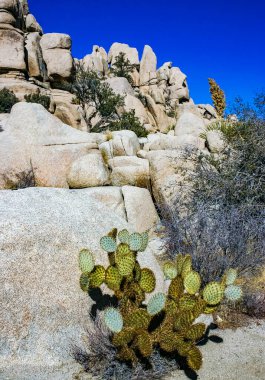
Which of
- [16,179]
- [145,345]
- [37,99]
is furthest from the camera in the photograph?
[37,99]

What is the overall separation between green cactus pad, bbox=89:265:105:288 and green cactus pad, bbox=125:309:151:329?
592 millimetres

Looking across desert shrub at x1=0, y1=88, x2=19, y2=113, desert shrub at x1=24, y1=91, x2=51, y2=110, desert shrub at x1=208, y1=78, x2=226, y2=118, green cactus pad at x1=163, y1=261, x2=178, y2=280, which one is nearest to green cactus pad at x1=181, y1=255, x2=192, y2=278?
green cactus pad at x1=163, y1=261, x2=178, y2=280

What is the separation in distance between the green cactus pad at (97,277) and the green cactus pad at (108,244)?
234 mm

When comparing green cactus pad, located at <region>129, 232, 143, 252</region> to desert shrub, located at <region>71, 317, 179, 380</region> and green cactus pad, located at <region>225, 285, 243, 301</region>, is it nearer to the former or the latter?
desert shrub, located at <region>71, 317, 179, 380</region>

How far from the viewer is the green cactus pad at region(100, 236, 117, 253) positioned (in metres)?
4.00

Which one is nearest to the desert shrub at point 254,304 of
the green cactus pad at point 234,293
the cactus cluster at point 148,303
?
the cactus cluster at point 148,303

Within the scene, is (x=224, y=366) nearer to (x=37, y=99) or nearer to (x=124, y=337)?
(x=124, y=337)

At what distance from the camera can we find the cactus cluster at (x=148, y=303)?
3.38 m

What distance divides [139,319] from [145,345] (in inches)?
9.8

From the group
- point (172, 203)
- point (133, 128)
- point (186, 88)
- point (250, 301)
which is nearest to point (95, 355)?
point (250, 301)

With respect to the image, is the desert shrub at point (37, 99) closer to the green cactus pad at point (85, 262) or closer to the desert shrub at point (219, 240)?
the desert shrub at point (219, 240)

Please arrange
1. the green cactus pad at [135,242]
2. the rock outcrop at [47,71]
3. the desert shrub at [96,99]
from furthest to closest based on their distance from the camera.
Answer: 1. the rock outcrop at [47,71]
2. the desert shrub at [96,99]
3. the green cactus pad at [135,242]

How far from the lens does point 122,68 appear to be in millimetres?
50469

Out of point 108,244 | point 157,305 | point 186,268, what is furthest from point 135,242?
point 157,305
